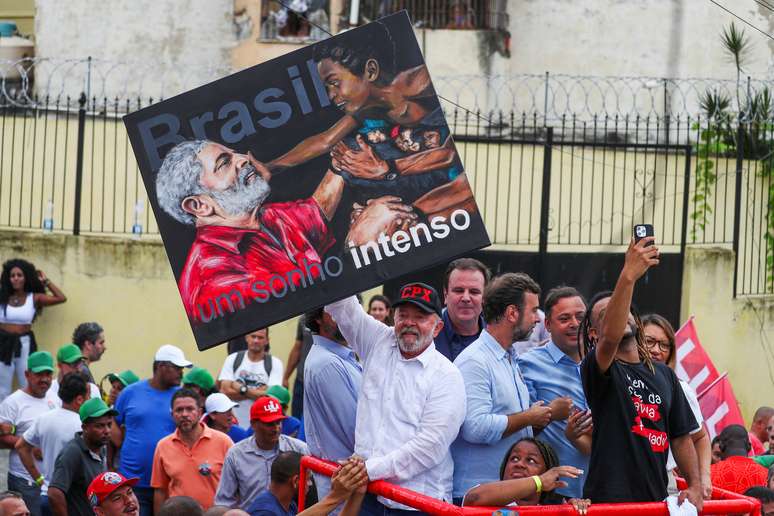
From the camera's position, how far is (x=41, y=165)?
16078mm

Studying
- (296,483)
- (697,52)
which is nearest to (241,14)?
(697,52)

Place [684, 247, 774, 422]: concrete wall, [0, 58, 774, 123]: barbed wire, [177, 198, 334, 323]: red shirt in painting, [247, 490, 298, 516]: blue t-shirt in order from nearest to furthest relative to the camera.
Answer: [177, 198, 334, 323]: red shirt in painting < [247, 490, 298, 516]: blue t-shirt < [684, 247, 774, 422]: concrete wall < [0, 58, 774, 123]: barbed wire

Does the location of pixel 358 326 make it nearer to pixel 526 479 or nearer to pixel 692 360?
pixel 526 479

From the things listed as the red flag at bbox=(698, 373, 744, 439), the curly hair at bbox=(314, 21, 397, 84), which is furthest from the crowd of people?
the red flag at bbox=(698, 373, 744, 439)

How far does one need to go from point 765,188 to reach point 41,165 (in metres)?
8.03

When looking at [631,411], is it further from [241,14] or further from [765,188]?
[241,14]

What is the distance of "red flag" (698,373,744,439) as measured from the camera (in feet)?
37.3

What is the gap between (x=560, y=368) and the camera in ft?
22.9

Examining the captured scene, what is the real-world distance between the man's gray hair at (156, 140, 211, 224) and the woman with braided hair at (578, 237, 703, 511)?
1.86 metres

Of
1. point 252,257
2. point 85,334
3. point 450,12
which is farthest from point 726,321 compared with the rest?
point 252,257

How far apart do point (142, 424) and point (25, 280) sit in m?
4.41

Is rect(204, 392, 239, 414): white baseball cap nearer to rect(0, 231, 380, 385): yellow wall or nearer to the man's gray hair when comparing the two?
the man's gray hair

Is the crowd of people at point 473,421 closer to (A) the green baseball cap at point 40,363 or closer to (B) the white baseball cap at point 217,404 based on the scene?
(B) the white baseball cap at point 217,404

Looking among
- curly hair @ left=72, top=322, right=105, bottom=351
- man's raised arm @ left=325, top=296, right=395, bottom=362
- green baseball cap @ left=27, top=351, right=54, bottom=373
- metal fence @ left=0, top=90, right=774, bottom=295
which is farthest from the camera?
metal fence @ left=0, top=90, right=774, bottom=295
